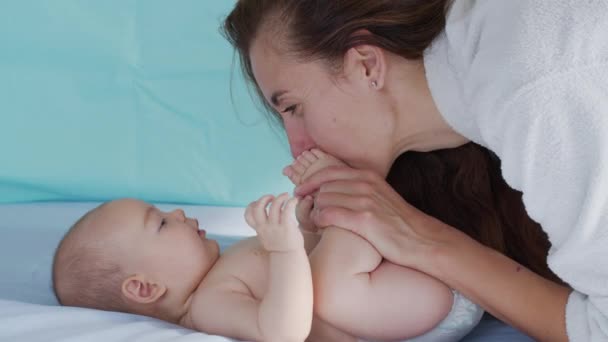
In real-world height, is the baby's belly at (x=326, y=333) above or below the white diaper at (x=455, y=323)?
above

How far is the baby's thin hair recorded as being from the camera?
3.92 feet

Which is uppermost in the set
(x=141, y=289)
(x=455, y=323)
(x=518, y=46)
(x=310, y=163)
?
(x=518, y=46)

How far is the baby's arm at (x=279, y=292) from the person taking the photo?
3.52 feet

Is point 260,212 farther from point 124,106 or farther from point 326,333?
point 124,106

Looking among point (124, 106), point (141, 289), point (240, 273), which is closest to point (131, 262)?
point (141, 289)

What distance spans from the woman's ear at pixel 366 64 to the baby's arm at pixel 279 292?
0.25m

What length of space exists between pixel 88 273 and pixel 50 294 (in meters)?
0.22

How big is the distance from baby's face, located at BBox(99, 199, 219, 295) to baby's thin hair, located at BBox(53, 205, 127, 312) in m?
0.03

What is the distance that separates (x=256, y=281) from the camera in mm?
1217

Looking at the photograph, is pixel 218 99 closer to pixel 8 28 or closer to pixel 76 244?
pixel 8 28

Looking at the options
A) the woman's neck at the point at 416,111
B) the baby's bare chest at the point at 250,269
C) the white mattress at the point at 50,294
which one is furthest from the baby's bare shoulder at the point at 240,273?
the woman's neck at the point at 416,111

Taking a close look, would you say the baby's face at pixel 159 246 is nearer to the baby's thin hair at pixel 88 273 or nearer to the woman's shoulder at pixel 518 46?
the baby's thin hair at pixel 88 273

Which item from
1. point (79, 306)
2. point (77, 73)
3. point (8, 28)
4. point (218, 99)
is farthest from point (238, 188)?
point (79, 306)

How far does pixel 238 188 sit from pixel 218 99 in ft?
0.74
